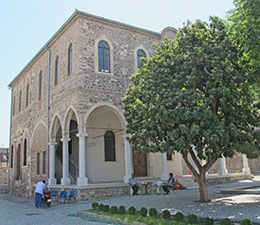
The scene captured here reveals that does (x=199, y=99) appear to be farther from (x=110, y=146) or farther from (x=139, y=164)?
(x=139, y=164)

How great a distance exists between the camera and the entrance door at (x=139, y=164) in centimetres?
1972

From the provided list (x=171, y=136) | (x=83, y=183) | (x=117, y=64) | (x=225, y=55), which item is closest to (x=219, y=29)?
(x=225, y=55)

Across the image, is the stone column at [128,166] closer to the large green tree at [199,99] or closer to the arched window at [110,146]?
the arched window at [110,146]

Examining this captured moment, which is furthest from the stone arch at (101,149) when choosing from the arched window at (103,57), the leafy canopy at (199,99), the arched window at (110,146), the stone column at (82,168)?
the leafy canopy at (199,99)

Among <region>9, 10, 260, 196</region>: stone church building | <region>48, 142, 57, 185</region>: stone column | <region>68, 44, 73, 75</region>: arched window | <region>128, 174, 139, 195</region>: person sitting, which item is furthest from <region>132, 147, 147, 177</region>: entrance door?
<region>68, 44, 73, 75</region>: arched window

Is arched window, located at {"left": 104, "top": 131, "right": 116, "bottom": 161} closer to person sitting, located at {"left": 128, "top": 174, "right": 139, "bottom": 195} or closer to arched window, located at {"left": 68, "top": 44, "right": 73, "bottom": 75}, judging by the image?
person sitting, located at {"left": 128, "top": 174, "right": 139, "bottom": 195}

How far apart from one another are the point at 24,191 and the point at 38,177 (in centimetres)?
200

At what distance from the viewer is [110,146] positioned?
1945 centimetres

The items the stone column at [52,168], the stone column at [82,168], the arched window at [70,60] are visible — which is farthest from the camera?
the stone column at [52,168]

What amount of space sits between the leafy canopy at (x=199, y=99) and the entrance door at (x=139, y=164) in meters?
8.07

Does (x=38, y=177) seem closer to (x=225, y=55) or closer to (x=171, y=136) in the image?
(x=171, y=136)

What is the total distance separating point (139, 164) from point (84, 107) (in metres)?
6.73

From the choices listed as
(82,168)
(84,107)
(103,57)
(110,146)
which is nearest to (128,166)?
(82,168)

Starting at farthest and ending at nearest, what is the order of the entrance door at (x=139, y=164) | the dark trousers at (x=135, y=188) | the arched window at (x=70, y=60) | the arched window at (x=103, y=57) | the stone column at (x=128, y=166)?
the entrance door at (x=139, y=164) < the arched window at (x=70, y=60) < the arched window at (x=103, y=57) < the stone column at (x=128, y=166) < the dark trousers at (x=135, y=188)
